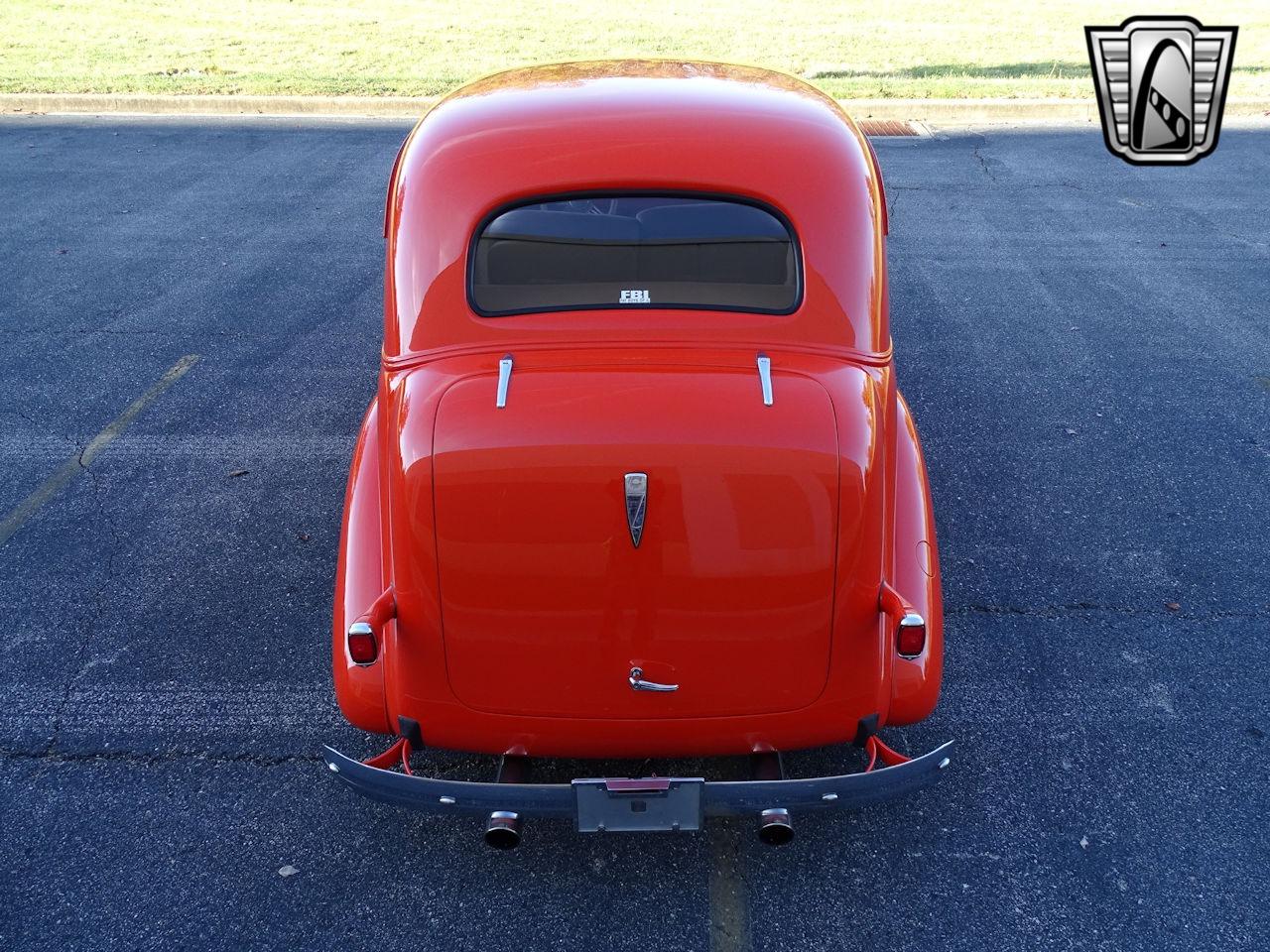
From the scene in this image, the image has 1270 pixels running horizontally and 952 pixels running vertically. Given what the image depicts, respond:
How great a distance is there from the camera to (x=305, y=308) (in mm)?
6973

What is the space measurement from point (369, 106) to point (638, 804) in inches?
435

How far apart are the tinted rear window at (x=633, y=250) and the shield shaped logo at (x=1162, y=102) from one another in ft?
25.9

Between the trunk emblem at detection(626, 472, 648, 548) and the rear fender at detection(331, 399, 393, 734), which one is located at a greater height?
the trunk emblem at detection(626, 472, 648, 548)

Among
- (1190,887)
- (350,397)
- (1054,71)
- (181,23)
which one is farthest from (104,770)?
(181,23)

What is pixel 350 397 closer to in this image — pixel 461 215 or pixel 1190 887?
pixel 461 215

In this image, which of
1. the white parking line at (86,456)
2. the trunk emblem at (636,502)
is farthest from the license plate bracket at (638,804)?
the white parking line at (86,456)

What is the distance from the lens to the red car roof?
3146 mm

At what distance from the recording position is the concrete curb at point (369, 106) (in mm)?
11648

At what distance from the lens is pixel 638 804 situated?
272 cm

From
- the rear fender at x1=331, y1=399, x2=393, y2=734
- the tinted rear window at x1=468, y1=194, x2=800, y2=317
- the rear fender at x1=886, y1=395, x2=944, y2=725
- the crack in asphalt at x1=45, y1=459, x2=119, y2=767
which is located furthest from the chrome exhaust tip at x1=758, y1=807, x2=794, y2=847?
the crack in asphalt at x1=45, y1=459, x2=119, y2=767

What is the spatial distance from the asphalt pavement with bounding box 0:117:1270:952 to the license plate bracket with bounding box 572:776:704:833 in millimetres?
407

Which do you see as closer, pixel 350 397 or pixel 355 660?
Answer: pixel 355 660

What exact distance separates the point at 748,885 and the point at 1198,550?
2.76m

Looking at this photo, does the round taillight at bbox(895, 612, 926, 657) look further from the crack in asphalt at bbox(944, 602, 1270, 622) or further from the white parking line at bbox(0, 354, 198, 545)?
the white parking line at bbox(0, 354, 198, 545)
